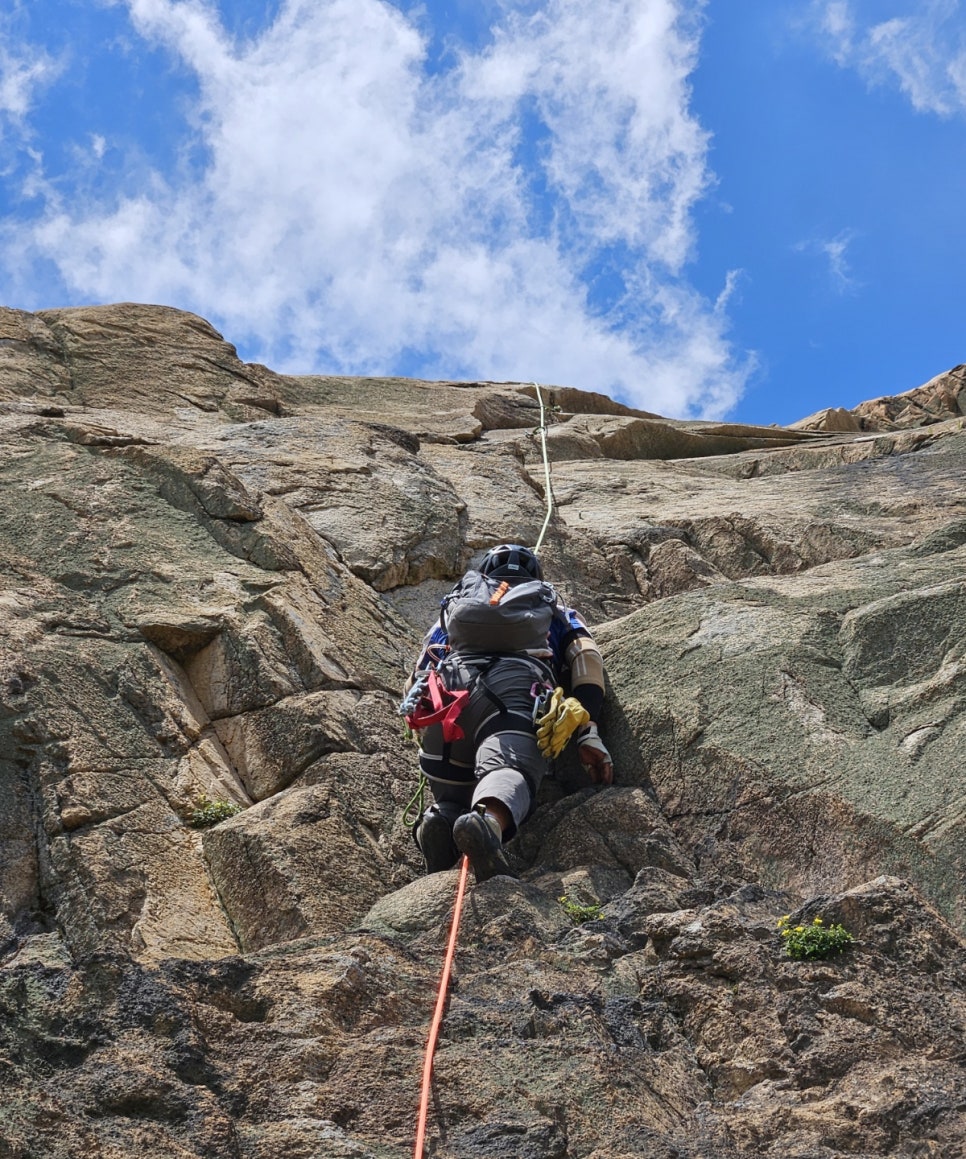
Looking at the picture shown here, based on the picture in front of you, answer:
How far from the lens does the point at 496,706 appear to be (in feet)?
27.2

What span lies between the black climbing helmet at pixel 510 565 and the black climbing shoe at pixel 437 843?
7.25 ft

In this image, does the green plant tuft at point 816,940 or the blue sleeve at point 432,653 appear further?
the blue sleeve at point 432,653

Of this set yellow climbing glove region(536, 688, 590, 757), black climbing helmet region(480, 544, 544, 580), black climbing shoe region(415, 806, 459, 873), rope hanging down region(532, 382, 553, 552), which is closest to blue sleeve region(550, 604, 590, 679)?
black climbing helmet region(480, 544, 544, 580)

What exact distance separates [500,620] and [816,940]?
3.36 metres

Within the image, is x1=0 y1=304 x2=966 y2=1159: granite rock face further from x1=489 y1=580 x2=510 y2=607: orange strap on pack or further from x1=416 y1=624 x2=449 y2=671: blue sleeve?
x1=489 y1=580 x2=510 y2=607: orange strap on pack

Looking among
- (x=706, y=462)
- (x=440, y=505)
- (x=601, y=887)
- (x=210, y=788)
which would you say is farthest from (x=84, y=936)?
(x=706, y=462)

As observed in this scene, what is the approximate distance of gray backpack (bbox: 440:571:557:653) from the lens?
8781mm

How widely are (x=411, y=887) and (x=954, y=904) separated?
2.76 m

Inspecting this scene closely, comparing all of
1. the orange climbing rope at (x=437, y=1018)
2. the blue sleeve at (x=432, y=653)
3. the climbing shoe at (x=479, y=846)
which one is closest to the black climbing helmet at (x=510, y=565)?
the blue sleeve at (x=432, y=653)

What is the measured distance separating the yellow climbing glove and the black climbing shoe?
0.80 m

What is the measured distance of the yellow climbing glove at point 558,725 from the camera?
26.7 feet

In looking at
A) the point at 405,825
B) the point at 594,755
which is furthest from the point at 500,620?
the point at 405,825

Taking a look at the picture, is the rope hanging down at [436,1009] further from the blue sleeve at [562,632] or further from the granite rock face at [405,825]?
the blue sleeve at [562,632]

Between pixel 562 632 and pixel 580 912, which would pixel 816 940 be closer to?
pixel 580 912
